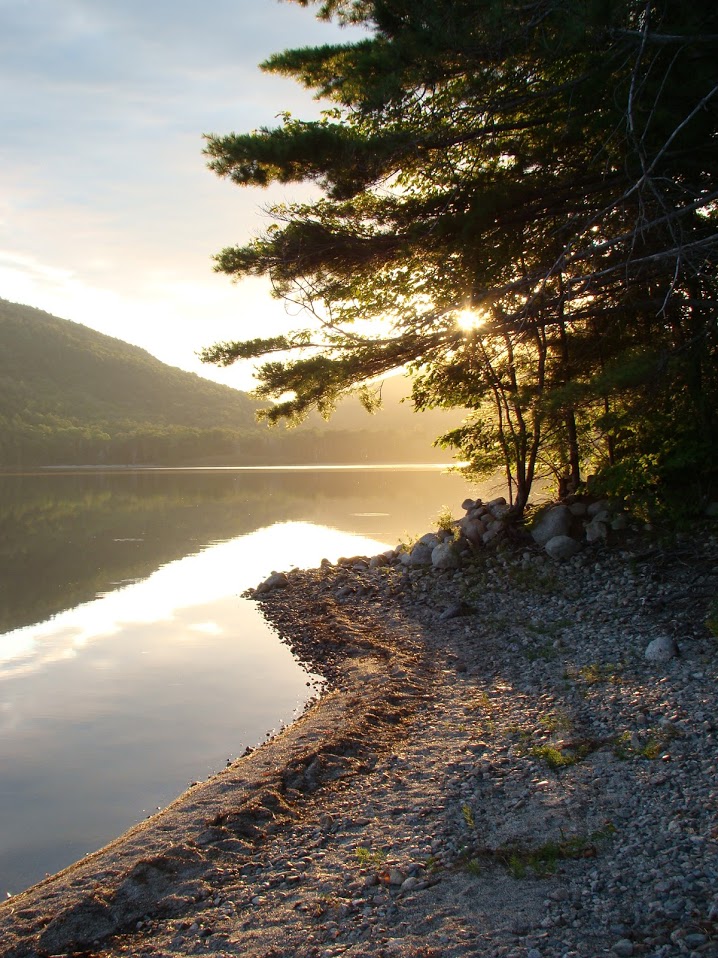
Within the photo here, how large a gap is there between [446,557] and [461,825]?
23.9 ft

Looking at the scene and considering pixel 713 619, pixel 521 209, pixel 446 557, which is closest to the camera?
pixel 713 619

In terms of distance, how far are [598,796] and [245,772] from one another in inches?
101

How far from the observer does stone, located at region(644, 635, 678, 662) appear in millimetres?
6496

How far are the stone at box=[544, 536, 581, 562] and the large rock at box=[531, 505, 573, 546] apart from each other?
13.6 inches

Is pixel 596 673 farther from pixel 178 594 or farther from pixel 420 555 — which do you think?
pixel 178 594

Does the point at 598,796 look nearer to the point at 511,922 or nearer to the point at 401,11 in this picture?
the point at 511,922

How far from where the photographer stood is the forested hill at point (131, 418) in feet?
244

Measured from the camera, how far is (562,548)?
10188 mm

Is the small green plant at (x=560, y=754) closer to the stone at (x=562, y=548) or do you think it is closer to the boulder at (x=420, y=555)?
the stone at (x=562, y=548)

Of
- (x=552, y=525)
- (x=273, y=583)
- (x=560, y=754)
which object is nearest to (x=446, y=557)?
(x=552, y=525)

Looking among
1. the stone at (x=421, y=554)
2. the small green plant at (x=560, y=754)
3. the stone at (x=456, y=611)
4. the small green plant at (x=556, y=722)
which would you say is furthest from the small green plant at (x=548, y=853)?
the stone at (x=421, y=554)

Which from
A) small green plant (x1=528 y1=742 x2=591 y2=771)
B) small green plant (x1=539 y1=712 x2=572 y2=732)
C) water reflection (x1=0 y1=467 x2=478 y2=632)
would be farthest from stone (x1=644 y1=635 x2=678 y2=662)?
water reflection (x1=0 y1=467 x2=478 y2=632)

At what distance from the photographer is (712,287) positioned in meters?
8.37

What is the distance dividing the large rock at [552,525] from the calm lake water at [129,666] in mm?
2597
